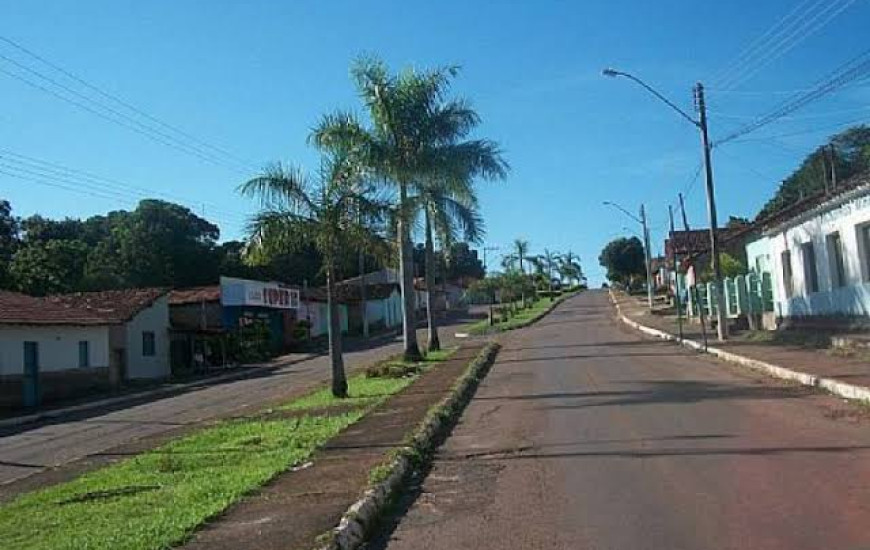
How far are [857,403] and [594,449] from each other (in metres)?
5.21

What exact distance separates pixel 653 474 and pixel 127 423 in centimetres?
1845

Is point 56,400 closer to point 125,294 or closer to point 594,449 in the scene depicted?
point 125,294

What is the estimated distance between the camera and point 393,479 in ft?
32.3

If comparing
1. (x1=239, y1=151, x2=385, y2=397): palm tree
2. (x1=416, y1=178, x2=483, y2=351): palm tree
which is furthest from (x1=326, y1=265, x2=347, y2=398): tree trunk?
(x1=416, y1=178, x2=483, y2=351): palm tree

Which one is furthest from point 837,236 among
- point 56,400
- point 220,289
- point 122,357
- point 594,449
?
point 220,289

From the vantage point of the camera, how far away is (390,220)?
72.6 ft

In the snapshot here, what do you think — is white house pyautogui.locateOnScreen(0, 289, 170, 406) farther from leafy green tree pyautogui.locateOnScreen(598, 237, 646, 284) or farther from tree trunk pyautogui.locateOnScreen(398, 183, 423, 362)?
leafy green tree pyautogui.locateOnScreen(598, 237, 646, 284)

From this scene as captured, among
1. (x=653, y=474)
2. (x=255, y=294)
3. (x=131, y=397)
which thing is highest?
(x=255, y=294)

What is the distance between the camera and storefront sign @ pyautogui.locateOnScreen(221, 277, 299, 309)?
55062 mm

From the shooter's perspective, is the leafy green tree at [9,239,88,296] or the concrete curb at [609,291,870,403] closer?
the concrete curb at [609,291,870,403]

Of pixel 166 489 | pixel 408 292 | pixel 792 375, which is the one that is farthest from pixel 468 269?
pixel 166 489

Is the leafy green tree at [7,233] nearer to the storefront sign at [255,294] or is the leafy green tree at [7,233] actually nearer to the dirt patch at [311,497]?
the storefront sign at [255,294]

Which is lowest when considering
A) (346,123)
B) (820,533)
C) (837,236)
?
(820,533)

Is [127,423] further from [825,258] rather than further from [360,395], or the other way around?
[825,258]
